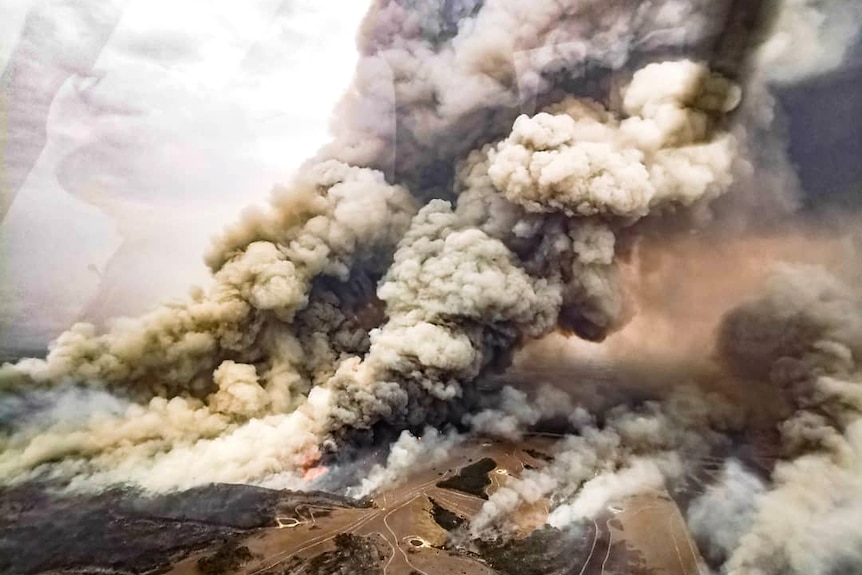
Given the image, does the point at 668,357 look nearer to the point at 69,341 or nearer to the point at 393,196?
the point at 393,196

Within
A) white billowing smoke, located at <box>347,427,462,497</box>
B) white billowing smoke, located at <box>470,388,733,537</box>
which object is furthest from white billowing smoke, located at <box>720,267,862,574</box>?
white billowing smoke, located at <box>347,427,462,497</box>

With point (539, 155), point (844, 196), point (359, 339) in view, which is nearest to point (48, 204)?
point (359, 339)

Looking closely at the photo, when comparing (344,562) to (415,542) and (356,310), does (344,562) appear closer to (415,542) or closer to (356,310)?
(415,542)

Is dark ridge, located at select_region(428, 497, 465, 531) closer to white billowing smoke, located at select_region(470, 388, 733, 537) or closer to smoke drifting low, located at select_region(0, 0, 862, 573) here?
white billowing smoke, located at select_region(470, 388, 733, 537)

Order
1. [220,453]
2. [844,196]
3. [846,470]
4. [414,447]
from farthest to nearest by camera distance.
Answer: [414,447], [220,453], [844,196], [846,470]

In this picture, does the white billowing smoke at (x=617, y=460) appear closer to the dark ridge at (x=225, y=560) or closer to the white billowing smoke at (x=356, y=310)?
the white billowing smoke at (x=356, y=310)

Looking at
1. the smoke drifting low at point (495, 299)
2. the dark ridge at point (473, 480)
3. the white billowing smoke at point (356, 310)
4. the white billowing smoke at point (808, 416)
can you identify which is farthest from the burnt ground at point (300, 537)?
the white billowing smoke at point (808, 416)

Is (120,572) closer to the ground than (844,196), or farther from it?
closer to the ground

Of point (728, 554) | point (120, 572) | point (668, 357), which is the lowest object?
point (728, 554)
